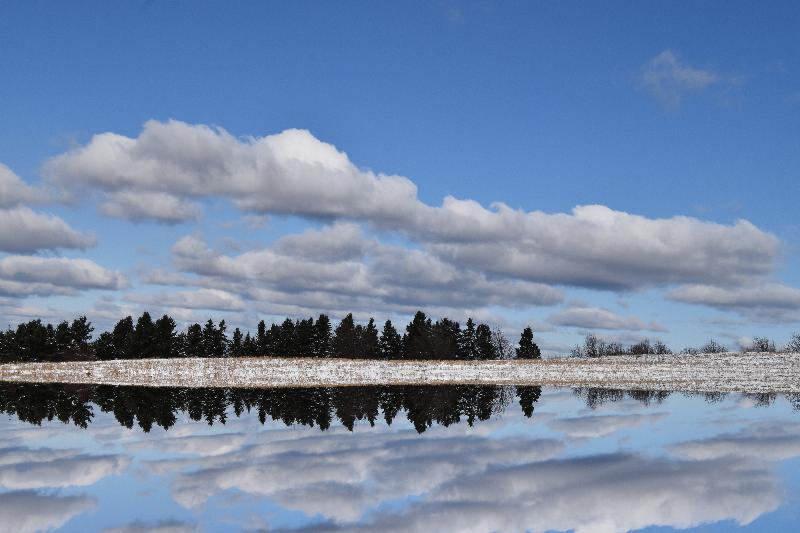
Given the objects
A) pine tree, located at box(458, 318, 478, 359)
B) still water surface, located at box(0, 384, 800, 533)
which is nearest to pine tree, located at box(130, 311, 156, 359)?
pine tree, located at box(458, 318, 478, 359)

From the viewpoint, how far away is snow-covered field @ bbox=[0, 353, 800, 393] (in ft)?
164

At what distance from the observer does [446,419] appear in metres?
24.7

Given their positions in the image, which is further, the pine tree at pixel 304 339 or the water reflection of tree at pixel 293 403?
the pine tree at pixel 304 339

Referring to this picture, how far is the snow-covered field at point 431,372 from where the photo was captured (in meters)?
49.9

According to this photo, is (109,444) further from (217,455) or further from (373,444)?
(373,444)

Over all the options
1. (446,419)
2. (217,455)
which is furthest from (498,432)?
(217,455)

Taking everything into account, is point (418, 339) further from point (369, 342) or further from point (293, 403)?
point (293, 403)

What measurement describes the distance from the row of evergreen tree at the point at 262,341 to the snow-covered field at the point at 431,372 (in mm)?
38528

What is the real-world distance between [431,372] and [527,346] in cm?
6713

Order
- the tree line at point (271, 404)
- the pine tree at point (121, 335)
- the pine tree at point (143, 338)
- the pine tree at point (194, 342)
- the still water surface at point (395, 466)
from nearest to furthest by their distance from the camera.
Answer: the still water surface at point (395, 466) → the tree line at point (271, 404) → the pine tree at point (143, 338) → the pine tree at point (121, 335) → the pine tree at point (194, 342)

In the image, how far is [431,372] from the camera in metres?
57.2

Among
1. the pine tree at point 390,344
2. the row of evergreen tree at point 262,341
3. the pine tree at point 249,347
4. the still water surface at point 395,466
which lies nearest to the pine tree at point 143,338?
the row of evergreen tree at point 262,341

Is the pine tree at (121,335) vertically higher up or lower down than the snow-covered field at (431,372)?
higher up

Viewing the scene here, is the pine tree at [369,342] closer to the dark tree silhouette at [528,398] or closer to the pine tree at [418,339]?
the pine tree at [418,339]
